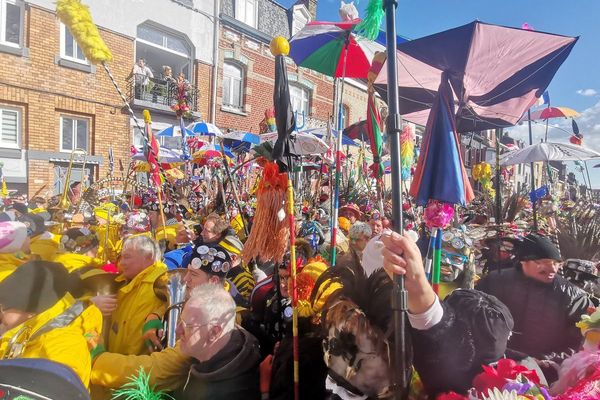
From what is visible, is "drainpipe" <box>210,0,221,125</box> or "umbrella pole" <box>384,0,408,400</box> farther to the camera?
"drainpipe" <box>210,0,221,125</box>

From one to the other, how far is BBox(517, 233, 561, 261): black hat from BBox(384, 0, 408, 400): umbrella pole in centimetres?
190

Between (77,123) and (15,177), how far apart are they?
2.41 metres

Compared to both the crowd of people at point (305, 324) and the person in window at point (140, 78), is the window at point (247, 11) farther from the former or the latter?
the crowd of people at point (305, 324)

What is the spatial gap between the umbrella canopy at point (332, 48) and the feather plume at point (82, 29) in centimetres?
188

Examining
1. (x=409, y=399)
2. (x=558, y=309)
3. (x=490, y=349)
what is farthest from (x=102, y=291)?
(x=558, y=309)

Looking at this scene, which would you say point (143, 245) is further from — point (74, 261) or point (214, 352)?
point (214, 352)

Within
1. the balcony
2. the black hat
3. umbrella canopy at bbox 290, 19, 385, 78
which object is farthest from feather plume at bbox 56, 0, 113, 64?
the balcony

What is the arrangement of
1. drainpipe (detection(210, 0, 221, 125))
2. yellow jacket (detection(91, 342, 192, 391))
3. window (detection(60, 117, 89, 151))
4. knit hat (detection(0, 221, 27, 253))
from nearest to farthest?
yellow jacket (detection(91, 342, 192, 391)), knit hat (detection(0, 221, 27, 253)), window (detection(60, 117, 89, 151)), drainpipe (detection(210, 0, 221, 125))

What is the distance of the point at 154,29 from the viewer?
44.3ft

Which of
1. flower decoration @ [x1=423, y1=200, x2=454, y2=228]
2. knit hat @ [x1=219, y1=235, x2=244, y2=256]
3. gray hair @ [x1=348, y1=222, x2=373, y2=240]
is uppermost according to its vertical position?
flower decoration @ [x1=423, y1=200, x2=454, y2=228]

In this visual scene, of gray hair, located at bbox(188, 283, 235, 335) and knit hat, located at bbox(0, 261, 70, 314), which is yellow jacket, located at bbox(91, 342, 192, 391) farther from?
knit hat, located at bbox(0, 261, 70, 314)

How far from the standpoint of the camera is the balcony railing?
41.4ft

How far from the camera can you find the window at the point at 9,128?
10.4m

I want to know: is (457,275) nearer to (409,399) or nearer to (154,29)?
(409,399)
